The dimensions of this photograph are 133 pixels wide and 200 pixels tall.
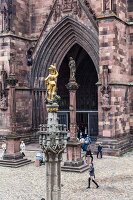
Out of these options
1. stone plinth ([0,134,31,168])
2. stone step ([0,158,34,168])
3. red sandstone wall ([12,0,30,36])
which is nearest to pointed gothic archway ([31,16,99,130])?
red sandstone wall ([12,0,30,36])

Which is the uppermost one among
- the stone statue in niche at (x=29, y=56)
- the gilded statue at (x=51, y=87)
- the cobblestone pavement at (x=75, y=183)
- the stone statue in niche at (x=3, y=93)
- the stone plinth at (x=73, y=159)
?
the stone statue in niche at (x=29, y=56)

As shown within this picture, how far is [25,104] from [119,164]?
34.2ft

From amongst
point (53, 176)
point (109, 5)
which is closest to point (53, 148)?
point (53, 176)

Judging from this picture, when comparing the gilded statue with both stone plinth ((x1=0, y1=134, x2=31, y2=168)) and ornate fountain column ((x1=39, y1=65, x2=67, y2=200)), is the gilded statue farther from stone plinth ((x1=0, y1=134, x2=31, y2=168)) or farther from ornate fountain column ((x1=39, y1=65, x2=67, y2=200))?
stone plinth ((x1=0, y1=134, x2=31, y2=168))

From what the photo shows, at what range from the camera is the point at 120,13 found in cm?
2375

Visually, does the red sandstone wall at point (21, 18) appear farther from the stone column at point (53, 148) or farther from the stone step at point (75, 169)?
the stone column at point (53, 148)

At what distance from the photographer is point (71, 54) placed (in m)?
30.1

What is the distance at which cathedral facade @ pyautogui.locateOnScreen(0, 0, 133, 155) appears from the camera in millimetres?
22547

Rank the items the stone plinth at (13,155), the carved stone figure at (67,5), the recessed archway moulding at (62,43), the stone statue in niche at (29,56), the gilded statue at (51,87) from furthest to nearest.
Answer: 1. the stone statue in niche at (29,56)
2. the carved stone figure at (67,5)
3. the recessed archway moulding at (62,43)
4. the stone plinth at (13,155)
5. the gilded statue at (51,87)

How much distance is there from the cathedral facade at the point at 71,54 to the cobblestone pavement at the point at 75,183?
11.7 ft

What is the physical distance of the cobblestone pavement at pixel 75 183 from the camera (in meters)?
13.9

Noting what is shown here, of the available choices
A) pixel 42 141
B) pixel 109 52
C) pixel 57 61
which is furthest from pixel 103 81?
pixel 42 141

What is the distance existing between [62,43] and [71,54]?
3008mm

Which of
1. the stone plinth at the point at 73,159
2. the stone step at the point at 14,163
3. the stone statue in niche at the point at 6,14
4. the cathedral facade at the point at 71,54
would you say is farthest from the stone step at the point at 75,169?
the stone statue in niche at the point at 6,14
